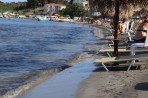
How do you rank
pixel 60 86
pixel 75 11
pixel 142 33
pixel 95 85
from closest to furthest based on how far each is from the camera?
pixel 95 85, pixel 60 86, pixel 142 33, pixel 75 11

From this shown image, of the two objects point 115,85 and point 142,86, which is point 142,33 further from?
point 142,86

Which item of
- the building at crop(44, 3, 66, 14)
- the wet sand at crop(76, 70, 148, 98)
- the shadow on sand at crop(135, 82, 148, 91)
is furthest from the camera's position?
the building at crop(44, 3, 66, 14)

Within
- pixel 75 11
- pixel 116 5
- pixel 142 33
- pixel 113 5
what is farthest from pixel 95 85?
Answer: pixel 75 11

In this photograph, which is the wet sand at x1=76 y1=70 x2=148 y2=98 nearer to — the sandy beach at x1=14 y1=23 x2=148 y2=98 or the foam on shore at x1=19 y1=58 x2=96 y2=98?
the sandy beach at x1=14 y1=23 x2=148 y2=98

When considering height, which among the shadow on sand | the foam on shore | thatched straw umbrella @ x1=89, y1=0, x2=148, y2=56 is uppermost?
thatched straw umbrella @ x1=89, y1=0, x2=148, y2=56

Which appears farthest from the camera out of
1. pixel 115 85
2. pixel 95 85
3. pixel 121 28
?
pixel 121 28

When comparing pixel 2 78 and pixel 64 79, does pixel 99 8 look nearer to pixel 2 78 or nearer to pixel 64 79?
pixel 64 79

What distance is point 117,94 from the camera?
797 cm

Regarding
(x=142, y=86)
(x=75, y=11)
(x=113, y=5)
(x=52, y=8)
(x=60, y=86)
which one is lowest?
(x=52, y=8)

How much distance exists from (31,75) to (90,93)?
4.71m

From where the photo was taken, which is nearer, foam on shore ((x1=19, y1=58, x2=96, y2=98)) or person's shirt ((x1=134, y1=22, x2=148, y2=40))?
foam on shore ((x1=19, y1=58, x2=96, y2=98))

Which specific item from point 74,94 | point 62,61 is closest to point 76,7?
point 62,61

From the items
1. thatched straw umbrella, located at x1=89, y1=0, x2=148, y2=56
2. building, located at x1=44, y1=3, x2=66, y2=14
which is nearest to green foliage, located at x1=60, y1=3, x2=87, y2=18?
building, located at x1=44, y1=3, x2=66, y2=14

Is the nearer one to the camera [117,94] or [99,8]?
[117,94]
